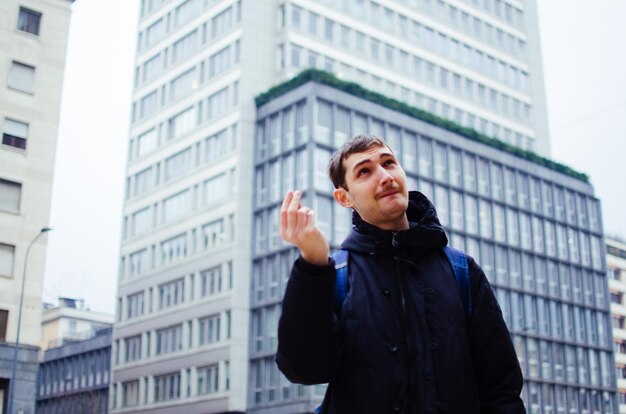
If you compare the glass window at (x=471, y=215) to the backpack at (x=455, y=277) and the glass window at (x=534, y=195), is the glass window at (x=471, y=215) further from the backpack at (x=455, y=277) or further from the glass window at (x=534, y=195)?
the backpack at (x=455, y=277)

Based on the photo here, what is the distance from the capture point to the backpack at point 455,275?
3.07m

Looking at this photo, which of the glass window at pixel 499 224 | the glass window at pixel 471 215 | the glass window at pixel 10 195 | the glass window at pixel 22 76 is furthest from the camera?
the glass window at pixel 499 224

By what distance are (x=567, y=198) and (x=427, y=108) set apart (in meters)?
14.3

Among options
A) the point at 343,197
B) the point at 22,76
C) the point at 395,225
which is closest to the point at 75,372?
the point at 22,76

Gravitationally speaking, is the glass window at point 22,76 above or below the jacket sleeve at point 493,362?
Result: above

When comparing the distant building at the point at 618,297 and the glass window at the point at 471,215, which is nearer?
the glass window at the point at 471,215

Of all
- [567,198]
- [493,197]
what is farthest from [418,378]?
[567,198]

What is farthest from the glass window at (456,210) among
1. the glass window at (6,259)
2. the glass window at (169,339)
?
the glass window at (6,259)

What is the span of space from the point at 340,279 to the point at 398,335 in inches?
11.6

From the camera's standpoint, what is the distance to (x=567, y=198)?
234ft

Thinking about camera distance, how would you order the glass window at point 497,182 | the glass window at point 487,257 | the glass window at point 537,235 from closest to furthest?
the glass window at point 487,257 → the glass window at point 497,182 → the glass window at point 537,235

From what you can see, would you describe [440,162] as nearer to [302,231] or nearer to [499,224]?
[499,224]

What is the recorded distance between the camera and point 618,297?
276 ft

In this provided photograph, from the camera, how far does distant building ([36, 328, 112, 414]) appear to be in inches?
2815
